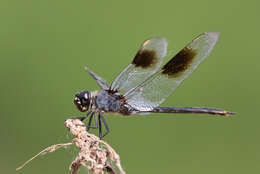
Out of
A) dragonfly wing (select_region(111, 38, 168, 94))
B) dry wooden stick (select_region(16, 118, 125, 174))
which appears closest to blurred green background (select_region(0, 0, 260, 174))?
dragonfly wing (select_region(111, 38, 168, 94))

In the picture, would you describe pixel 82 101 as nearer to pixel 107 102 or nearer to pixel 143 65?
pixel 107 102

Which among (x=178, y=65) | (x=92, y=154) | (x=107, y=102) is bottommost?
(x=92, y=154)

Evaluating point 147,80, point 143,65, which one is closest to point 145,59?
point 143,65

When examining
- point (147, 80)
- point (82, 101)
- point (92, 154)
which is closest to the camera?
point (92, 154)

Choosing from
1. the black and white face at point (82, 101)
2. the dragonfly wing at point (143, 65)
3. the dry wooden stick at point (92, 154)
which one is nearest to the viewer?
the dry wooden stick at point (92, 154)

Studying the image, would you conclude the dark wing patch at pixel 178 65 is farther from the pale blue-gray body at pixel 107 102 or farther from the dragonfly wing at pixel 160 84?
the pale blue-gray body at pixel 107 102

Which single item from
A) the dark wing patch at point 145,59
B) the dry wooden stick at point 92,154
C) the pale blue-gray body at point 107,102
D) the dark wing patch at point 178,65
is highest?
the dark wing patch at point 145,59

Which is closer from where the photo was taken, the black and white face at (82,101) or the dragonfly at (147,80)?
the black and white face at (82,101)

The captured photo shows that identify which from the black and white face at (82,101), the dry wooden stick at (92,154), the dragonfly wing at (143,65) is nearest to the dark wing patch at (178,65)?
the dragonfly wing at (143,65)
